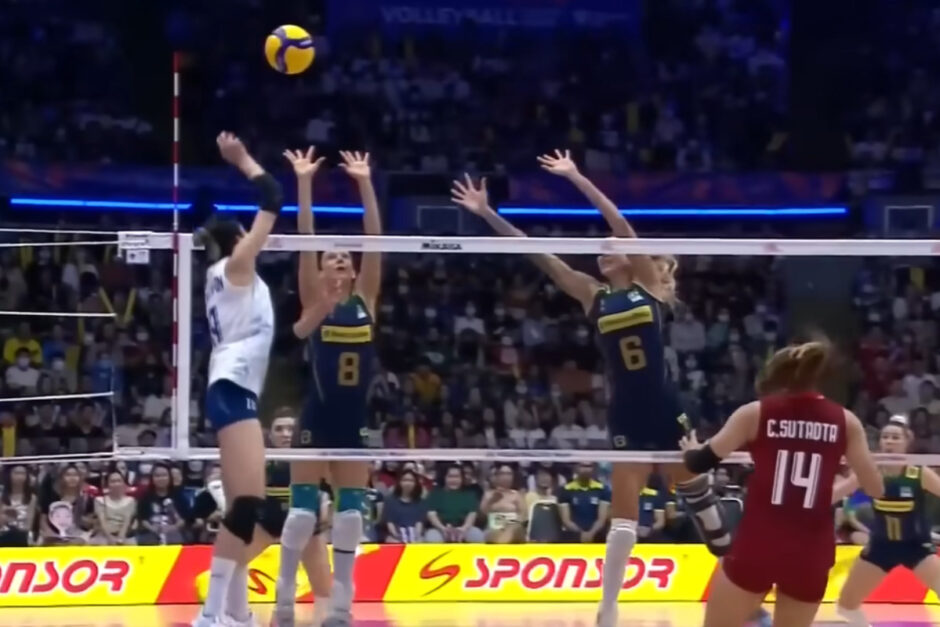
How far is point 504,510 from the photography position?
1323cm

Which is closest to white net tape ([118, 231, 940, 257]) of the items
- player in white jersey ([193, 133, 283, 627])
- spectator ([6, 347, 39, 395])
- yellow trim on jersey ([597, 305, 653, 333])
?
yellow trim on jersey ([597, 305, 653, 333])

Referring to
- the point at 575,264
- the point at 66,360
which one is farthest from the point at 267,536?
the point at 66,360

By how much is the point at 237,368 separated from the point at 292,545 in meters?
1.62

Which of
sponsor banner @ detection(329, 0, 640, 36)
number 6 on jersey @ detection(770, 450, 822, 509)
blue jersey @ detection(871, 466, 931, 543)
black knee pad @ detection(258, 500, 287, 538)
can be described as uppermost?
sponsor banner @ detection(329, 0, 640, 36)

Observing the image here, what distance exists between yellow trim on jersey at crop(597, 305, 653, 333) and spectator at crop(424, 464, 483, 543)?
4679mm

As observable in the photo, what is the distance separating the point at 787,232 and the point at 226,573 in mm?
12727

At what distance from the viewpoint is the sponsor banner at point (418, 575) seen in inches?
468

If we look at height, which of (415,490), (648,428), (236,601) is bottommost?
(415,490)

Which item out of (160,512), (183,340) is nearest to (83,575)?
(160,512)

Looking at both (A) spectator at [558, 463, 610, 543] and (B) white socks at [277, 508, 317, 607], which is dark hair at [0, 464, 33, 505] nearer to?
(A) spectator at [558, 463, 610, 543]

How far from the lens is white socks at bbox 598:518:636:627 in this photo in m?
8.59

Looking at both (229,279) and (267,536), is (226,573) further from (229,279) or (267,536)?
(229,279)

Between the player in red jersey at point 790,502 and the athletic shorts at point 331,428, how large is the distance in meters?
3.09

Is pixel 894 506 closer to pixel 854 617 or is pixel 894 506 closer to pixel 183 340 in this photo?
pixel 854 617
